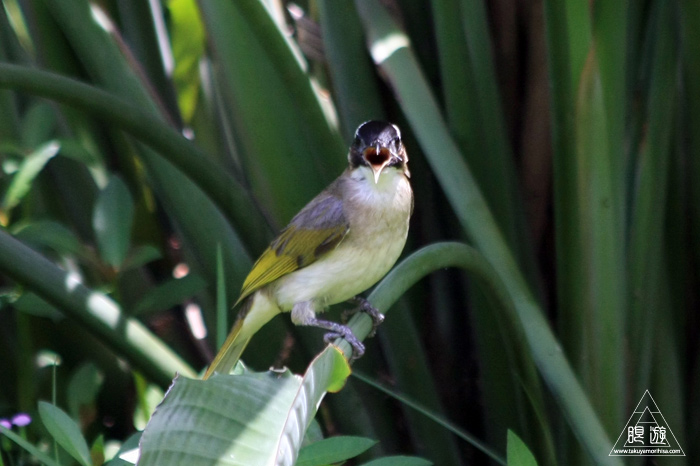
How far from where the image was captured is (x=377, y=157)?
1.90 metres

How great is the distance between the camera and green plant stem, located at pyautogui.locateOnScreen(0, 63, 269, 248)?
5.07 feet

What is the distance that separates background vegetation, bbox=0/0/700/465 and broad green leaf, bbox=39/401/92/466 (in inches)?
0.6

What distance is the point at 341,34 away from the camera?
224cm

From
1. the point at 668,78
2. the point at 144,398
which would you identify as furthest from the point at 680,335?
the point at 144,398

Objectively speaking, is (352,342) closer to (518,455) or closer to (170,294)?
(518,455)

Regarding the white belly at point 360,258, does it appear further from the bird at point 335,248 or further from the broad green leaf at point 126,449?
the broad green leaf at point 126,449

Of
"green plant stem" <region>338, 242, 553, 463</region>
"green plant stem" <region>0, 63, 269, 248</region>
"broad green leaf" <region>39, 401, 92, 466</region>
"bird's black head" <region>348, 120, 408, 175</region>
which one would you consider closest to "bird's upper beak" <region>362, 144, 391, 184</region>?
"bird's black head" <region>348, 120, 408, 175</region>

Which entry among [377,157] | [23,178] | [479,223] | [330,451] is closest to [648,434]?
[479,223]

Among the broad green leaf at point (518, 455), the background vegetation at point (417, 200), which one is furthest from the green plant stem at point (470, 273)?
the broad green leaf at point (518, 455)

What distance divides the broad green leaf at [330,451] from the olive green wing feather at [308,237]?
30.1 inches

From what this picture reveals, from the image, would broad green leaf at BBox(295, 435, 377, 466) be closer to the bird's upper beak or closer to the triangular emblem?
the bird's upper beak

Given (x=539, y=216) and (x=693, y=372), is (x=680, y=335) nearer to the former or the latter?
(x=693, y=372)

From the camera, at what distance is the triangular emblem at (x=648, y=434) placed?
2.01m

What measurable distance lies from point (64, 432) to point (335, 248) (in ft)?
2.57
